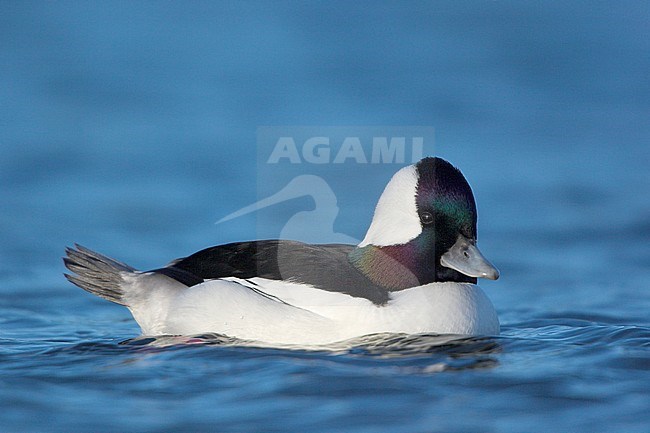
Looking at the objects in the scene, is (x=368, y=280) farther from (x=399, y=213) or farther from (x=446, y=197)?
(x=446, y=197)

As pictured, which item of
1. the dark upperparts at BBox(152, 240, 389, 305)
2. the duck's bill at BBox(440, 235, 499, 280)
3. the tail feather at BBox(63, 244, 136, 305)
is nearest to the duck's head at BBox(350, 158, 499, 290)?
the duck's bill at BBox(440, 235, 499, 280)

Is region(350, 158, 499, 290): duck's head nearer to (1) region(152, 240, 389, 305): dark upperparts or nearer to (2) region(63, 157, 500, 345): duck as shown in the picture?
(2) region(63, 157, 500, 345): duck

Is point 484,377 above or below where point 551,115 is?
below

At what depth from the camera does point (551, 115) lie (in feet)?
49.2

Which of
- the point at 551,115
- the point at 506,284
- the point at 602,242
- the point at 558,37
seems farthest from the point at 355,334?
the point at 558,37

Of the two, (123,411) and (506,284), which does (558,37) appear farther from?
(123,411)

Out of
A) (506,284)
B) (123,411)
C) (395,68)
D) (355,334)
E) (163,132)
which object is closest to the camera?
(123,411)

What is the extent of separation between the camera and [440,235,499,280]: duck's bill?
26.8 feet

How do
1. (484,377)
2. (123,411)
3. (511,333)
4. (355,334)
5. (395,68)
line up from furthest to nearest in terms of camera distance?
(395,68), (511,333), (355,334), (484,377), (123,411)

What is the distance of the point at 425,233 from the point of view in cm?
834

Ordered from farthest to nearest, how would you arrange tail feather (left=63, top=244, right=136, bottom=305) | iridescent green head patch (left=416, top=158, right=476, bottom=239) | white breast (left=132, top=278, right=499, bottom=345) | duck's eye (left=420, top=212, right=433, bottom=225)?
tail feather (left=63, top=244, right=136, bottom=305) < duck's eye (left=420, top=212, right=433, bottom=225) < iridescent green head patch (left=416, top=158, right=476, bottom=239) < white breast (left=132, top=278, right=499, bottom=345)

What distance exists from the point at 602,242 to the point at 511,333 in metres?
3.18

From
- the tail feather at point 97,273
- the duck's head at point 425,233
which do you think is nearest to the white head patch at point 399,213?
the duck's head at point 425,233

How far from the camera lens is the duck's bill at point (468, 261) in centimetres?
816
